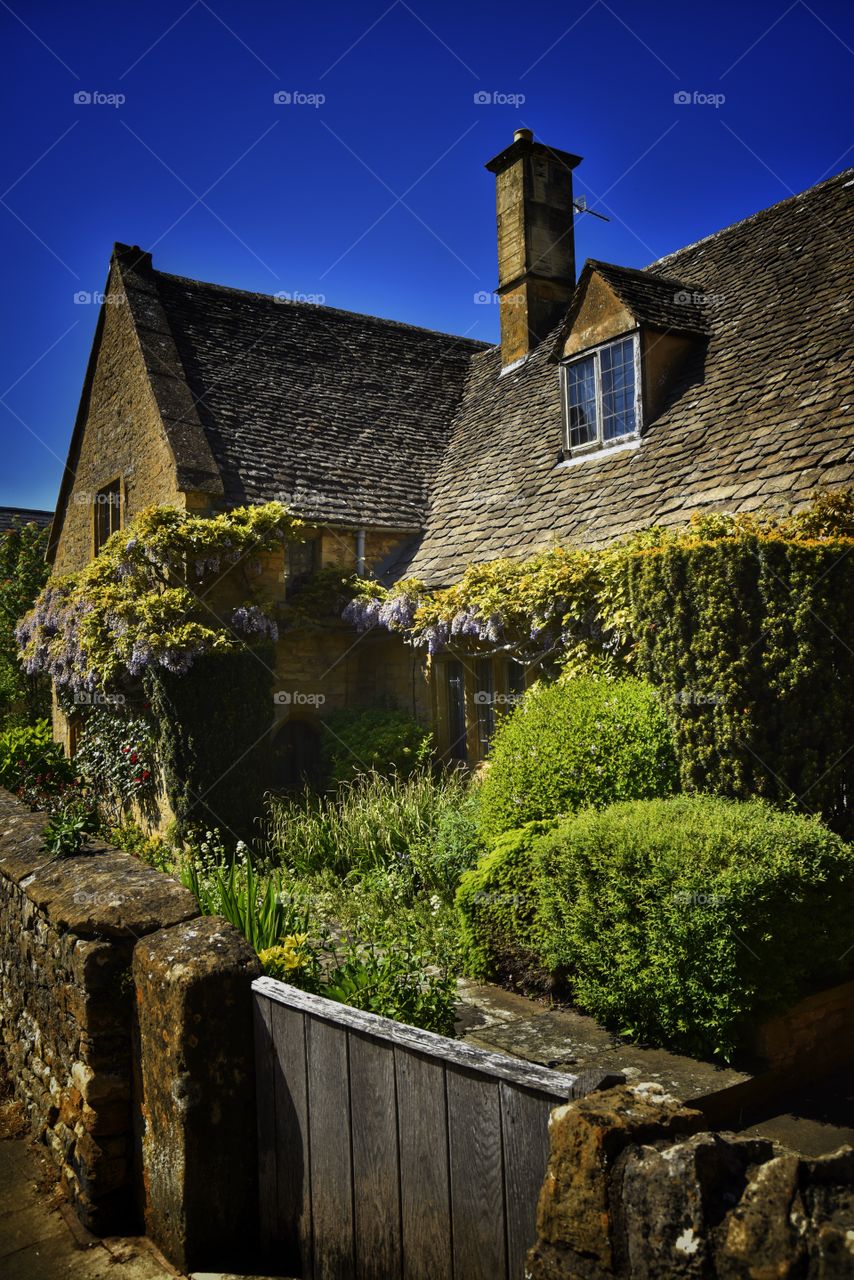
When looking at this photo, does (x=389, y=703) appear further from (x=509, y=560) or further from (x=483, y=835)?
(x=483, y=835)

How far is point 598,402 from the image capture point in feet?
39.1

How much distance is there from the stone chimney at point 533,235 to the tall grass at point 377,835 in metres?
9.22

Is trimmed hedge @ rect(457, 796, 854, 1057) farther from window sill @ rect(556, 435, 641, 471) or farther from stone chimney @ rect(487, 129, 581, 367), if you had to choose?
stone chimney @ rect(487, 129, 581, 367)

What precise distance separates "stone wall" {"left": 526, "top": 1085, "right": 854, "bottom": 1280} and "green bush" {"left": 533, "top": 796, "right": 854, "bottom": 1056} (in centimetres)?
217

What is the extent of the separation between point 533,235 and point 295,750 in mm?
9421

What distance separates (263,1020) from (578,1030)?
2.10m

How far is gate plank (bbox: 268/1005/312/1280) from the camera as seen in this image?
3.34 m

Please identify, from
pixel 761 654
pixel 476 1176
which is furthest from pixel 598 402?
pixel 476 1176

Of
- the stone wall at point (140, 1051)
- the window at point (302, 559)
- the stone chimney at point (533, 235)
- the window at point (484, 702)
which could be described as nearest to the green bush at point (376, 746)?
the window at point (484, 702)

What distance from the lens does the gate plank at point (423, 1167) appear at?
9.21ft

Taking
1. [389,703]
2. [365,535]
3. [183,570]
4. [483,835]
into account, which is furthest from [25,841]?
[365,535]

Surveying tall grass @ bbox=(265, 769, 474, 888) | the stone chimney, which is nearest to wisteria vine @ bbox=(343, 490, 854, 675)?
tall grass @ bbox=(265, 769, 474, 888)

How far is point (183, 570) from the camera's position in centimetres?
1168

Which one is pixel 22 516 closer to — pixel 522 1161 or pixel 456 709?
pixel 456 709
